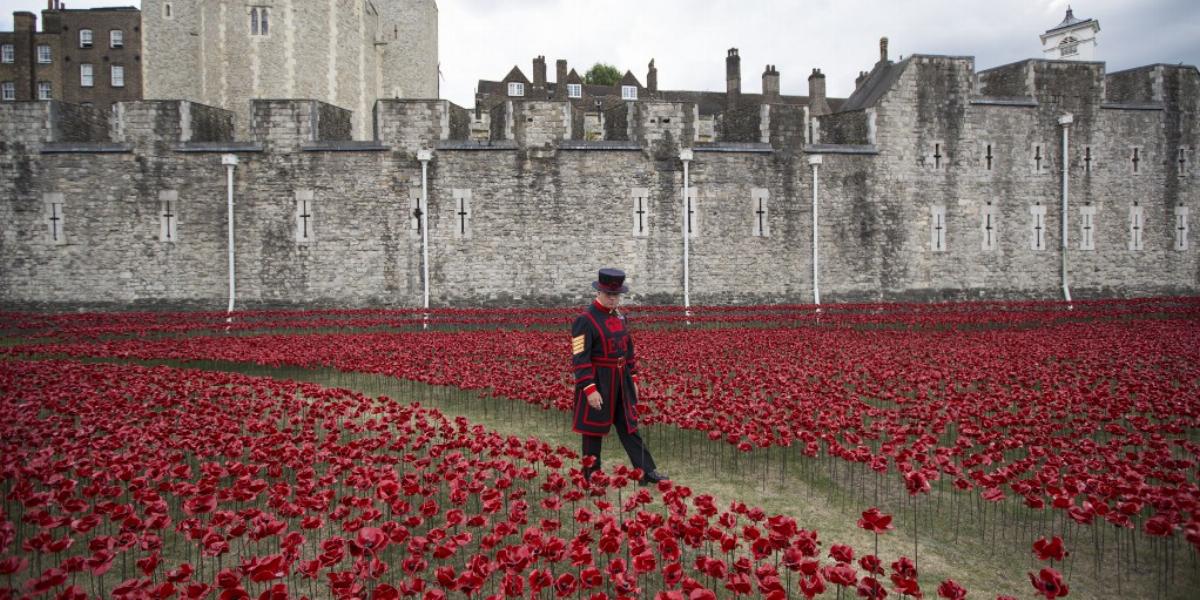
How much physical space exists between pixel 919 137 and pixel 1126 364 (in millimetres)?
13143

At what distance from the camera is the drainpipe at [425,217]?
1926 cm

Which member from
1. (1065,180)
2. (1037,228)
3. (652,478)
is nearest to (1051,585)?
(652,478)

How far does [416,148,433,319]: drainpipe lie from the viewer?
19256 mm

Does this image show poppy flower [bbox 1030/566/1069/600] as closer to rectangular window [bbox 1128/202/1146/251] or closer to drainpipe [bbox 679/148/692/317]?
drainpipe [bbox 679/148/692/317]

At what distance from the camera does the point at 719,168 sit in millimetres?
20531

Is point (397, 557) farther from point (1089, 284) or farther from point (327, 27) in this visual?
point (327, 27)

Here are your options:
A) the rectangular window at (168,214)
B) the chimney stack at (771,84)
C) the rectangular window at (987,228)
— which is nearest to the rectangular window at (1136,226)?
the rectangular window at (987,228)

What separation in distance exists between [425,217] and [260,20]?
40.1ft

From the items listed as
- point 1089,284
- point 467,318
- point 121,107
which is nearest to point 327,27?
point 121,107

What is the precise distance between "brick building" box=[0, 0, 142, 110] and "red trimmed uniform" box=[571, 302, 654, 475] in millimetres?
56684

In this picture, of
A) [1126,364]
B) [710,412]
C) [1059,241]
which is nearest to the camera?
[710,412]

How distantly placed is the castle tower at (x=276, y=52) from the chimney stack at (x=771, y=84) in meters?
30.2

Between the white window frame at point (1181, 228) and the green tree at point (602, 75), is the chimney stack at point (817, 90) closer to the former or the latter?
the green tree at point (602, 75)

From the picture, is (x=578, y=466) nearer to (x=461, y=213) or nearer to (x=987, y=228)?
(x=461, y=213)
